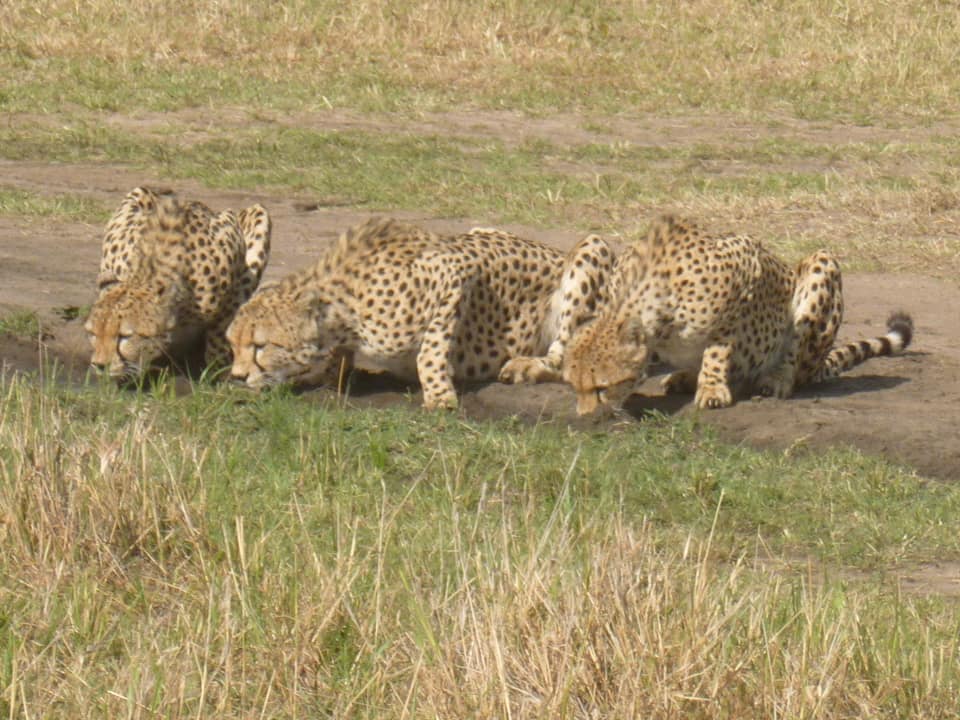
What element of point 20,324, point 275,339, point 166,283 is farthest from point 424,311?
point 20,324

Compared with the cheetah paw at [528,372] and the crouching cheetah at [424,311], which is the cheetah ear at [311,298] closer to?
the crouching cheetah at [424,311]

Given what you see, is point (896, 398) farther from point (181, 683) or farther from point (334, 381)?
point (181, 683)

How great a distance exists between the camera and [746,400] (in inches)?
277

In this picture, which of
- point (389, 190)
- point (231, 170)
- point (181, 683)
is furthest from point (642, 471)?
point (231, 170)

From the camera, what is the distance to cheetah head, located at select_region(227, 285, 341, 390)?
6876mm

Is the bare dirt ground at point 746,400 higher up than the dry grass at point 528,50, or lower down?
lower down

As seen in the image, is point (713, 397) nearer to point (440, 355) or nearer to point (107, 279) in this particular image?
point (440, 355)

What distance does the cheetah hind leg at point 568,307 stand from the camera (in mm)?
7246

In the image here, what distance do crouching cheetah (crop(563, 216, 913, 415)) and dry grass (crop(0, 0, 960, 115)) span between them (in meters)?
6.79

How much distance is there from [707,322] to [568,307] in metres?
0.69

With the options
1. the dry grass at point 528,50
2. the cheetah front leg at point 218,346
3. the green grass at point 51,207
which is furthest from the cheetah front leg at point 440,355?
the dry grass at point 528,50

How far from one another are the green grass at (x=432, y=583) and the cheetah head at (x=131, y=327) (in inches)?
36.7

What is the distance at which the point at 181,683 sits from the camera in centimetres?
345

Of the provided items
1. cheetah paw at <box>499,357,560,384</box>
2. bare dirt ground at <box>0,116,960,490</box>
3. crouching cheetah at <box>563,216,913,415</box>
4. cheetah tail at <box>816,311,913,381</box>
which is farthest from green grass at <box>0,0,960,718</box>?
cheetah tail at <box>816,311,913,381</box>
